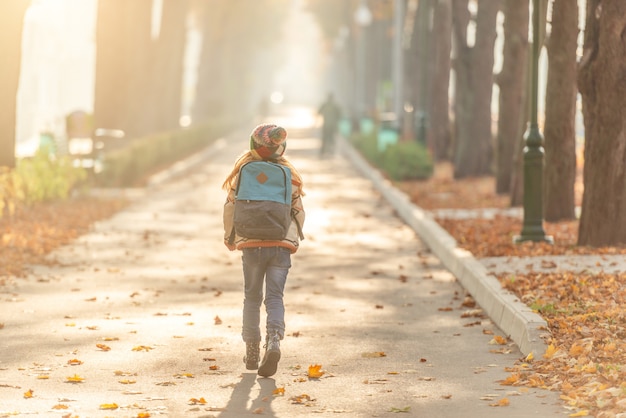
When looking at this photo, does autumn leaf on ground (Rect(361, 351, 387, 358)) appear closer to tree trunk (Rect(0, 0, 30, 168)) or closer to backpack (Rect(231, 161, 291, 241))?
backpack (Rect(231, 161, 291, 241))

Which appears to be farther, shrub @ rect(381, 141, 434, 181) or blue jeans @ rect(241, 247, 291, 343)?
shrub @ rect(381, 141, 434, 181)

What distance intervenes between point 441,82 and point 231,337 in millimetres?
23798

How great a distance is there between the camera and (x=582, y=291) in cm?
1180

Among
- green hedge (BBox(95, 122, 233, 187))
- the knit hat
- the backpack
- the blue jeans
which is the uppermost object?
the knit hat

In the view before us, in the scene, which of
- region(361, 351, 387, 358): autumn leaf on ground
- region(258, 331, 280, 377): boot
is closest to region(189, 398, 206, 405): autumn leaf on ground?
region(258, 331, 280, 377): boot

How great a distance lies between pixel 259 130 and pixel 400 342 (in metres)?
2.35

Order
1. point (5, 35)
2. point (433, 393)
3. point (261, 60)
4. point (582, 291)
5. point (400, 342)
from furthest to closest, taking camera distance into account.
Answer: point (261, 60), point (5, 35), point (582, 291), point (400, 342), point (433, 393)

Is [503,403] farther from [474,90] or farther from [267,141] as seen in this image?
[474,90]

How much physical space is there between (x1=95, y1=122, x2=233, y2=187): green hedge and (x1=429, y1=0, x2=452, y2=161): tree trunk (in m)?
7.01

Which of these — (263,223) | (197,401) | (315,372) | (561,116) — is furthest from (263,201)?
(561,116)

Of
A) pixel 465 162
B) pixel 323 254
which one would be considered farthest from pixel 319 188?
pixel 323 254

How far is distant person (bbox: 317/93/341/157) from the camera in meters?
44.8

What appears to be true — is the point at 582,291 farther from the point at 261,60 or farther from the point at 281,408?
the point at 261,60

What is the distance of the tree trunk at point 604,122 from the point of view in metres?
14.7
